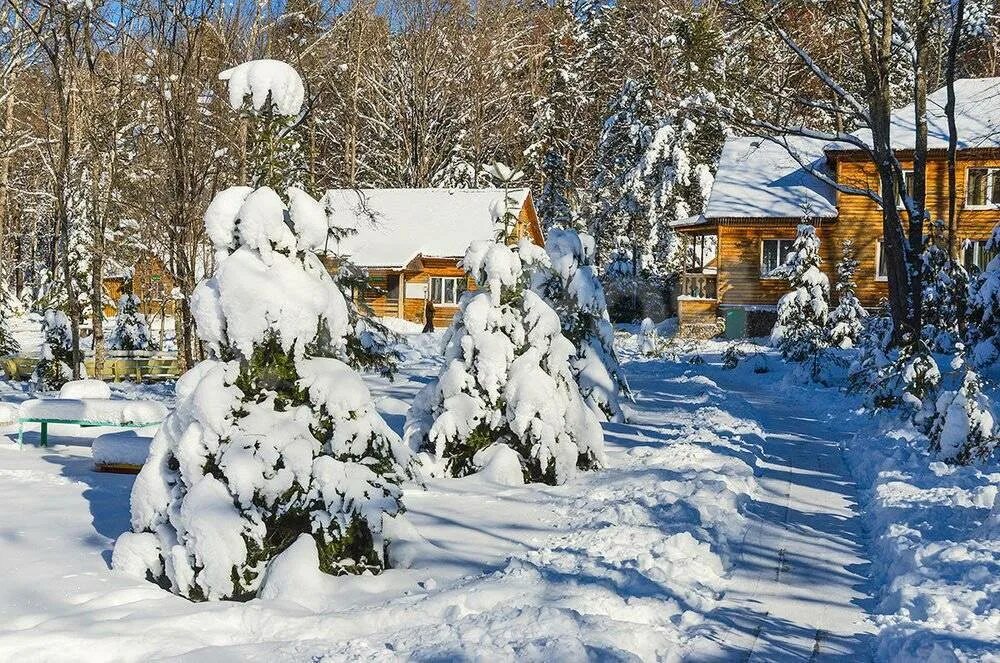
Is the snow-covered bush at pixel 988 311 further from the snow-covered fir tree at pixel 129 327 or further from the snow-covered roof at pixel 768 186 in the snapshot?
the snow-covered fir tree at pixel 129 327

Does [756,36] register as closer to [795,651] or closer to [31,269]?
[795,651]

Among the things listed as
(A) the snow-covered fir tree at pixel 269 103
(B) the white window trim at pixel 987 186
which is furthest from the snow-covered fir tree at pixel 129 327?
(B) the white window trim at pixel 987 186

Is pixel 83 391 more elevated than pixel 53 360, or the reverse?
pixel 83 391

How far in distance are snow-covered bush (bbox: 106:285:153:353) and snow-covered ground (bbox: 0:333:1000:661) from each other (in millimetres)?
24289

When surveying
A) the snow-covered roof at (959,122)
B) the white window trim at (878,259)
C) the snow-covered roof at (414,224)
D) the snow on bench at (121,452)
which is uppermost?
the snow-covered roof at (959,122)

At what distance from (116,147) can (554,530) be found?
1370 cm

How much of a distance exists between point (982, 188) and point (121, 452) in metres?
32.3

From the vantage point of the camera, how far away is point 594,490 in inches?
423

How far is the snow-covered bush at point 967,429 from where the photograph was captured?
36.2 ft

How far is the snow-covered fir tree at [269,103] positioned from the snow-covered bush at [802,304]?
66.3ft

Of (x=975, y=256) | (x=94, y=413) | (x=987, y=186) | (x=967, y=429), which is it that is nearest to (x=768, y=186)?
(x=987, y=186)

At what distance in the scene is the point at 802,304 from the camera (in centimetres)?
2741

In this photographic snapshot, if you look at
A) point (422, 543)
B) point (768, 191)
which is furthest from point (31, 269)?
point (422, 543)

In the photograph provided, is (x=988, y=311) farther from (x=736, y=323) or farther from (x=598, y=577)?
(x=736, y=323)
